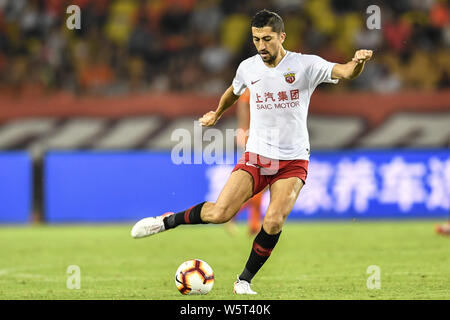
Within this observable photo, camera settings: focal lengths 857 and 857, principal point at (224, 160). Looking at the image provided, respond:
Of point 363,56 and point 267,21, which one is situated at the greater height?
point 267,21

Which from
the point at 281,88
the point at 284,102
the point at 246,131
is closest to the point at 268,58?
the point at 281,88

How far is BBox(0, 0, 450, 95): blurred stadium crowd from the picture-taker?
1562 cm

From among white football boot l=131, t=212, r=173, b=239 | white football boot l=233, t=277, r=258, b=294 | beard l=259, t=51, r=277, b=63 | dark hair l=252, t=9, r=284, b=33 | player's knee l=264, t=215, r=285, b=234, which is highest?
dark hair l=252, t=9, r=284, b=33

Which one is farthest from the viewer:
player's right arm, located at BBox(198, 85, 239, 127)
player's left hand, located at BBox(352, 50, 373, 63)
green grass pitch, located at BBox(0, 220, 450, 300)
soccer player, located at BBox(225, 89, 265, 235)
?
soccer player, located at BBox(225, 89, 265, 235)

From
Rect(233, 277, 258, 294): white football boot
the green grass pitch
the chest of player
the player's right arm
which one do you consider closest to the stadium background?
the green grass pitch

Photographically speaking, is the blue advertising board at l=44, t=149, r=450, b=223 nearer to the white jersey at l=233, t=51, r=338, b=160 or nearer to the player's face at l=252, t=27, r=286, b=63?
the white jersey at l=233, t=51, r=338, b=160

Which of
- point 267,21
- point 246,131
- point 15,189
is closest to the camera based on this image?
point 267,21

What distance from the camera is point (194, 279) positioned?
666 cm

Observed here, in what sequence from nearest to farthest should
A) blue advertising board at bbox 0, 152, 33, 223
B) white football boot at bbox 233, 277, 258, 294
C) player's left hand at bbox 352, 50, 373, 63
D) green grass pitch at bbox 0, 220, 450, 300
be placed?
1. player's left hand at bbox 352, 50, 373, 63
2. white football boot at bbox 233, 277, 258, 294
3. green grass pitch at bbox 0, 220, 450, 300
4. blue advertising board at bbox 0, 152, 33, 223

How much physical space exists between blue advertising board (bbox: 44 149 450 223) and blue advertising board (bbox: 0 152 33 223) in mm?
310

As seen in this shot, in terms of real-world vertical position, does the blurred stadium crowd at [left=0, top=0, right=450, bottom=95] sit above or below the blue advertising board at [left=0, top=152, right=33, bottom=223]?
above

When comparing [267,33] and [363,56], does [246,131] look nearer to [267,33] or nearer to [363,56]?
[267,33]

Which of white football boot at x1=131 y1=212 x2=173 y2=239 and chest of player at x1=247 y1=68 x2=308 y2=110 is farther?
white football boot at x1=131 y1=212 x2=173 y2=239

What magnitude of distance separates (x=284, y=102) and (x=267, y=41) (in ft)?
1.65
